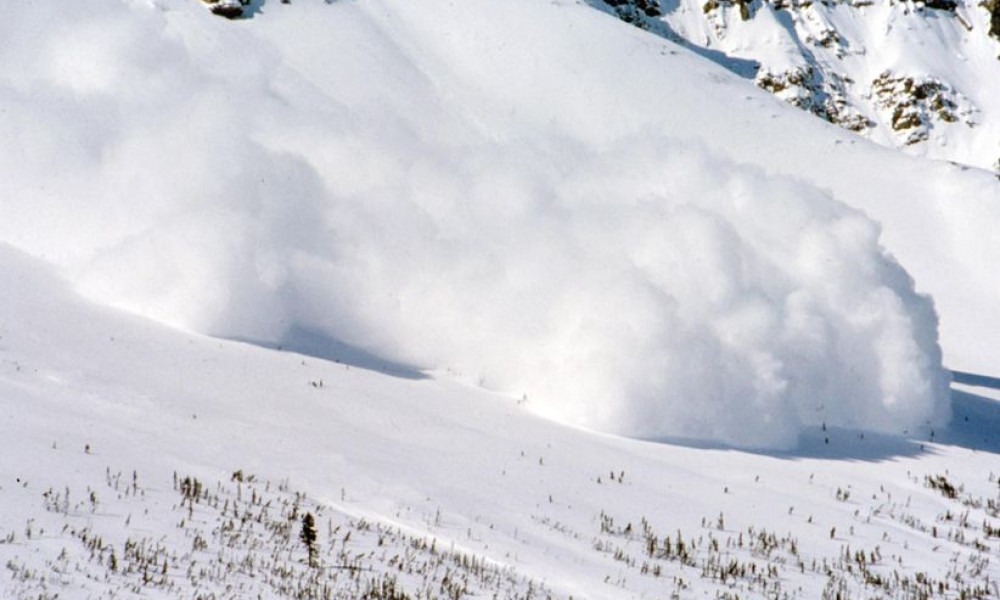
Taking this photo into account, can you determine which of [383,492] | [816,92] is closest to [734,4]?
[816,92]

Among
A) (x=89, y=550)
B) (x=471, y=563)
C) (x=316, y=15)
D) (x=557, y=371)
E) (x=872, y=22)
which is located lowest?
(x=872, y=22)

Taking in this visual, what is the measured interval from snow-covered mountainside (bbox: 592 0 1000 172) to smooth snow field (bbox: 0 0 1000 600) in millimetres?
116604

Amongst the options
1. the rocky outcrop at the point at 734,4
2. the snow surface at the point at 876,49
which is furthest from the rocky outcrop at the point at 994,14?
the rocky outcrop at the point at 734,4

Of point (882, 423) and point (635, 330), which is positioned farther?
point (882, 423)

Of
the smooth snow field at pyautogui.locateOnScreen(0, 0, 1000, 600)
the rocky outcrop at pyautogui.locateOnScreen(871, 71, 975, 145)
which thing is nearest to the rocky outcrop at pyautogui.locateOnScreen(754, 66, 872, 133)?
the rocky outcrop at pyautogui.locateOnScreen(871, 71, 975, 145)

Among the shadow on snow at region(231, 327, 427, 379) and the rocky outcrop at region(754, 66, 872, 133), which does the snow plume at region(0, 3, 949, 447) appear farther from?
the rocky outcrop at region(754, 66, 872, 133)

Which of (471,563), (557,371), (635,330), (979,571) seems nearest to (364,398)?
(557,371)

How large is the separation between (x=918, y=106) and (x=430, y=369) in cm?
14327

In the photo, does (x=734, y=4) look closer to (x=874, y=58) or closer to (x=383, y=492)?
(x=874, y=58)

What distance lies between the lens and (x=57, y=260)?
24375mm

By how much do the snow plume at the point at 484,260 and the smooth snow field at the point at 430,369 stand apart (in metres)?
0.09

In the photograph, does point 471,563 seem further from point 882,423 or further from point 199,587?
point 882,423

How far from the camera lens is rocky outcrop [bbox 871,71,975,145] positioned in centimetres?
15062

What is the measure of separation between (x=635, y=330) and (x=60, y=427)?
520 inches
